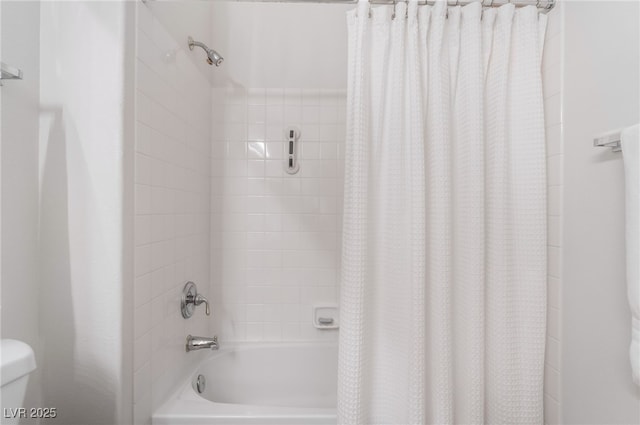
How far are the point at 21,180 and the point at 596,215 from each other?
1574mm

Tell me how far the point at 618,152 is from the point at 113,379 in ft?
4.91

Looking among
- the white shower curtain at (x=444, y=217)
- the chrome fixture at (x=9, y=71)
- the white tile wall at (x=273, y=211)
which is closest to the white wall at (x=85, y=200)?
the chrome fixture at (x=9, y=71)

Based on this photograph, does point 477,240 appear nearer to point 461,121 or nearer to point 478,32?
point 461,121

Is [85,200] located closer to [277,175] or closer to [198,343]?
[198,343]

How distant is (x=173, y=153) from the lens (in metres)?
1.34

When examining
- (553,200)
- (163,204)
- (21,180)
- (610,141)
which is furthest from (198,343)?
(610,141)

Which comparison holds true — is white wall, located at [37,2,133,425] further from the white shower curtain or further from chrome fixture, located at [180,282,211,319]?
the white shower curtain

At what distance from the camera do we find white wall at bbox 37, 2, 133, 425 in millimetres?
980

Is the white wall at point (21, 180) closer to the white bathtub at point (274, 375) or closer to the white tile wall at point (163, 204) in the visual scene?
the white tile wall at point (163, 204)

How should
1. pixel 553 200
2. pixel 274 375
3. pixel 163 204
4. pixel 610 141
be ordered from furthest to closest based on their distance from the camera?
1. pixel 274 375
2. pixel 163 204
3. pixel 553 200
4. pixel 610 141

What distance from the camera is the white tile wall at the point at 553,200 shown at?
3.45 feet

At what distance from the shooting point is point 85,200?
986mm

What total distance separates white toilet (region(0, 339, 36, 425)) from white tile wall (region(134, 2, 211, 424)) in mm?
335

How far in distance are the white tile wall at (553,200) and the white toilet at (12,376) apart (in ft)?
4.61
